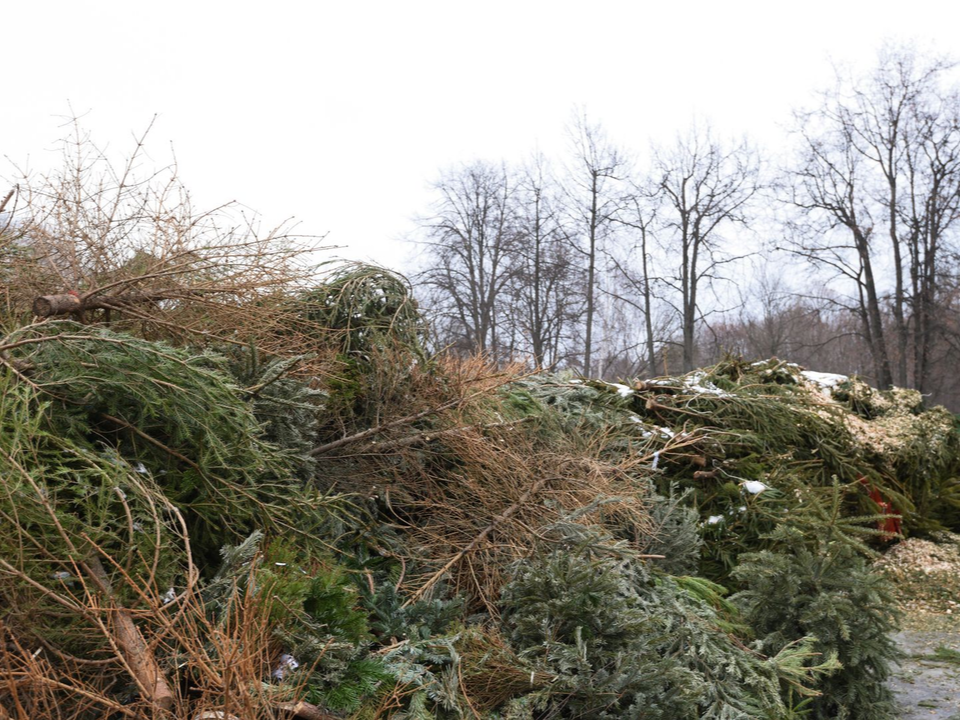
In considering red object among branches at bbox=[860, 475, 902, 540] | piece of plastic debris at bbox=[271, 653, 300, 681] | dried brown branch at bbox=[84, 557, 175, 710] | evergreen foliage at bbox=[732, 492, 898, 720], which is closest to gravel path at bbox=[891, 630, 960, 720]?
evergreen foliage at bbox=[732, 492, 898, 720]

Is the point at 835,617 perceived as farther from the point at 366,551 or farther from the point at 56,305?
the point at 56,305

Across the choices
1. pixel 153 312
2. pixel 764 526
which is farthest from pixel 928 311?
pixel 153 312

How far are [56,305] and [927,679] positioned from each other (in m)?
5.16

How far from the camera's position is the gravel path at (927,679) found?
4074 millimetres

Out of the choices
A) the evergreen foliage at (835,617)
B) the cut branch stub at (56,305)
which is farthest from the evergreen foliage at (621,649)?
the cut branch stub at (56,305)

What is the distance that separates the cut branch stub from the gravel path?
4.60m

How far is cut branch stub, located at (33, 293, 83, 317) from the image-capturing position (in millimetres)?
Answer: 2947

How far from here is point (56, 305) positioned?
2965 millimetres

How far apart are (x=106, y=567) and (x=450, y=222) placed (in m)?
22.7

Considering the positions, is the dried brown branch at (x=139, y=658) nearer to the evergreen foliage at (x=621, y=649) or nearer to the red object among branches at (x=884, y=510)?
the evergreen foliage at (x=621, y=649)

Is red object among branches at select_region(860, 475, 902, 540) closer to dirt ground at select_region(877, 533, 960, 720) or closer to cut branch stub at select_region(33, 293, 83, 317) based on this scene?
dirt ground at select_region(877, 533, 960, 720)

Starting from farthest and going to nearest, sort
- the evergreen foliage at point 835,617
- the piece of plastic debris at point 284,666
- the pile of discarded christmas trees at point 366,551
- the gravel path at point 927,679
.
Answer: the gravel path at point 927,679
the evergreen foliage at point 835,617
the piece of plastic debris at point 284,666
the pile of discarded christmas trees at point 366,551

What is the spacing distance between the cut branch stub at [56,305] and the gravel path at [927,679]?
15.1ft

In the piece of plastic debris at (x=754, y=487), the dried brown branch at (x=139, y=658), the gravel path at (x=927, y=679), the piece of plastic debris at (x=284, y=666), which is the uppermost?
the piece of plastic debris at (x=754, y=487)
